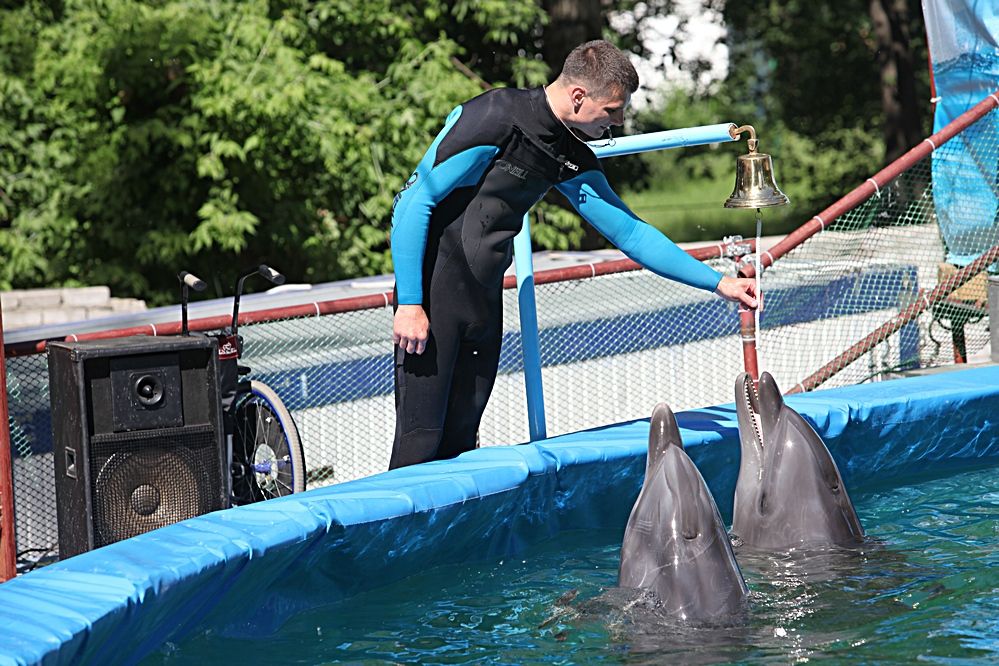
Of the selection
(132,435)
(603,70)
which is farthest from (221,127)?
(603,70)

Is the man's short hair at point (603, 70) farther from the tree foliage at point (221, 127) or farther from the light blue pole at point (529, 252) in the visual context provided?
the tree foliage at point (221, 127)

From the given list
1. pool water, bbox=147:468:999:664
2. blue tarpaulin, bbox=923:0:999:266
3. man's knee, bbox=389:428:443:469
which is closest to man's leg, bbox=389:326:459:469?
man's knee, bbox=389:428:443:469

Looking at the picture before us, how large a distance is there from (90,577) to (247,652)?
22.7 inches

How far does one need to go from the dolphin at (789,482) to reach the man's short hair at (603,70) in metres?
1.04

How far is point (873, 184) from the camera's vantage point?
254 inches

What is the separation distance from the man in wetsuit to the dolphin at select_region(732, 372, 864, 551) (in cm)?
47

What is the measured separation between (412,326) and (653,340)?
4.55 meters

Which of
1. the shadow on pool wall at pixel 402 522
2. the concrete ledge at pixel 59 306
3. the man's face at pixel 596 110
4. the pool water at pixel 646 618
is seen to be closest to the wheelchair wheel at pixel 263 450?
the shadow on pool wall at pixel 402 522

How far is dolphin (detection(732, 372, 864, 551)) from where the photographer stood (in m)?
4.29

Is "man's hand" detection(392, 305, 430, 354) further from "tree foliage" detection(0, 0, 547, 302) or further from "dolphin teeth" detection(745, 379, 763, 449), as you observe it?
"tree foliage" detection(0, 0, 547, 302)

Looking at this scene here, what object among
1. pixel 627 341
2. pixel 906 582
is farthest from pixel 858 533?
pixel 627 341

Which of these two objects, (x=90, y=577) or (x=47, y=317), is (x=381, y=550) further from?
(x=47, y=317)

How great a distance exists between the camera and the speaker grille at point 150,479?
16.6 ft

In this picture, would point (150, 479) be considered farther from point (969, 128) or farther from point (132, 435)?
point (969, 128)
